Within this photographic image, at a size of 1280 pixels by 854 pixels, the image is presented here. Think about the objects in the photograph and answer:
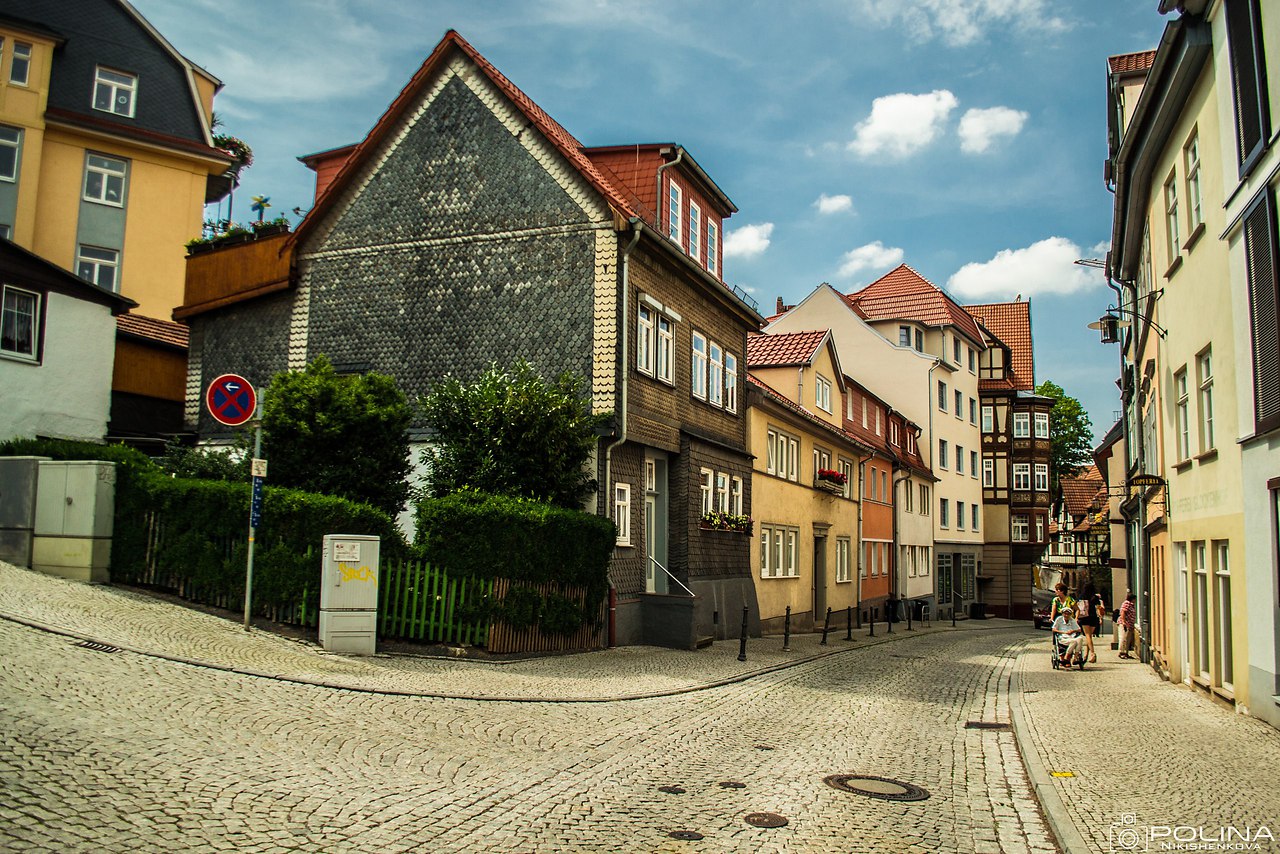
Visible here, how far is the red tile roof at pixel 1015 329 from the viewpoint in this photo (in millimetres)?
69000

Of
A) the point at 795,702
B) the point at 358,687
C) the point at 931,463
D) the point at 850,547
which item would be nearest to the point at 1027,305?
the point at 931,463

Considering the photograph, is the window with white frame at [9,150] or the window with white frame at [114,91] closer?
the window with white frame at [9,150]

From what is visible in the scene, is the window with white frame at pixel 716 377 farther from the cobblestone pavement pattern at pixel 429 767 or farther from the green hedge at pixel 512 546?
the cobblestone pavement pattern at pixel 429 767

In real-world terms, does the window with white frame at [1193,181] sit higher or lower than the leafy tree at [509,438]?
higher

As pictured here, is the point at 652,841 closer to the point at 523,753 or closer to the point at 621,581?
the point at 523,753

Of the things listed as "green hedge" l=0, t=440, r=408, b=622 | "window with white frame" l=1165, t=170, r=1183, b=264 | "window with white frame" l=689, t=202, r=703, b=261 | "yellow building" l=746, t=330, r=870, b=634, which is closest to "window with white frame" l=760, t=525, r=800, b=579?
"yellow building" l=746, t=330, r=870, b=634

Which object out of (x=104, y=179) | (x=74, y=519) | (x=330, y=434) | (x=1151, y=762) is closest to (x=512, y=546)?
(x=330, y=434)

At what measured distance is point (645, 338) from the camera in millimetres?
21750

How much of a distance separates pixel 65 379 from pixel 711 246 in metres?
15.2

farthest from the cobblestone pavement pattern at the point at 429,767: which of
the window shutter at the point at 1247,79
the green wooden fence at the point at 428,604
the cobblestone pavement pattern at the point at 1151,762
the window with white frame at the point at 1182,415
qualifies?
the window shutter at the point at 1247,79

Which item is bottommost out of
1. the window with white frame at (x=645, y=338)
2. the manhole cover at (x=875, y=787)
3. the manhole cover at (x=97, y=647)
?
the manhole cover at (x=875, y=787)

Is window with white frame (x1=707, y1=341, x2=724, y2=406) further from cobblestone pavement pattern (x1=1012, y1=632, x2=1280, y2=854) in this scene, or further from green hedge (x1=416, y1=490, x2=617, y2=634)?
cobblestone pavement pattern (x1=1012, y1=632, x2=1280, y2=854)

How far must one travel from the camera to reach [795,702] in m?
14.6

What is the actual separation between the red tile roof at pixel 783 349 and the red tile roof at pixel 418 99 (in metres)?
12.3
